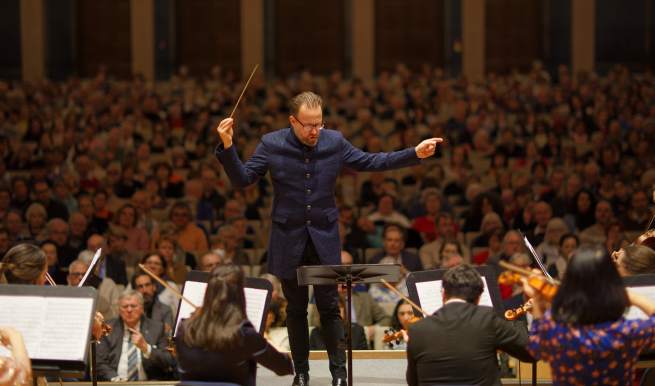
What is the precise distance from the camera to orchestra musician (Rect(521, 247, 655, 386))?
6.89 ft

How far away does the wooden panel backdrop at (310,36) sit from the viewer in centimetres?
1309

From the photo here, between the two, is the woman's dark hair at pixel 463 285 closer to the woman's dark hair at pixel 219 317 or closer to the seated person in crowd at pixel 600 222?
the woman's dark hair at pixel 219 317

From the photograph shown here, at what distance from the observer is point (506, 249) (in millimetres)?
5336

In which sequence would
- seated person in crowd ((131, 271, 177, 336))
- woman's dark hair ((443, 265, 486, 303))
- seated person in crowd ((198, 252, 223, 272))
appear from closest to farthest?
woman's dark hair ((443, 265, 486, 303)) < seated person in crowd ((131, 271, 177, 336)) < seated person in crowd ((198, 252, 223, 272))

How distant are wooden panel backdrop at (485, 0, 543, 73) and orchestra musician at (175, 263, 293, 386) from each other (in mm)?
11551

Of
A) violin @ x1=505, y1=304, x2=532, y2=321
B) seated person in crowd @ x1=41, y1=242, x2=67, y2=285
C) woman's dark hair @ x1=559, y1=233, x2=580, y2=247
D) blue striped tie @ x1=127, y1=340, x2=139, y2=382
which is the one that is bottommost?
blue striped tie @ x1=127, y1=340, x2=139, y2=382

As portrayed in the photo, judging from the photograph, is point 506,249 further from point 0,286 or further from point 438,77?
point 438,77

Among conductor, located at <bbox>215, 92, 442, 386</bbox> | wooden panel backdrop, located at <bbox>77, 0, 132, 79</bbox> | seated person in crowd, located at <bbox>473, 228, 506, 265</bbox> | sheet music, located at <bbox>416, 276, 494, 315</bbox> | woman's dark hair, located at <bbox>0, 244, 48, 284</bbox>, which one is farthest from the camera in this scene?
wooden panel backdrop, located at <bbox>77, 0, 132, 79</bbox>

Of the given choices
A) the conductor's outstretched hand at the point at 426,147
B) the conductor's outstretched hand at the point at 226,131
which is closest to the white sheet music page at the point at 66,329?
the conductor's outstretched hand at the point at 226,131

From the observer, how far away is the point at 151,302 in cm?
437

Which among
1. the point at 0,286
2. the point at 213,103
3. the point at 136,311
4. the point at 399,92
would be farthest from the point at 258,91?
the point at 0,286

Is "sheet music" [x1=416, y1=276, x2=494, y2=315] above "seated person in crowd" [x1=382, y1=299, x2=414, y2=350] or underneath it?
above

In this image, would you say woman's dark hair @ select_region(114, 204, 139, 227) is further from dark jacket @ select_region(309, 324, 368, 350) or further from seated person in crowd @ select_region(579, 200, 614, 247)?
seated person in crowd @ select_region(579, 200, 614, 247)

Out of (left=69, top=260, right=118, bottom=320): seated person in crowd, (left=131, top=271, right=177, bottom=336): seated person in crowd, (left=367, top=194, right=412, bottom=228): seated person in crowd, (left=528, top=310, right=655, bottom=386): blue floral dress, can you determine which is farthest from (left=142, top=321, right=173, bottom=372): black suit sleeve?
(left=367, top=194, right=412, bottom=228): seated person in crowd
